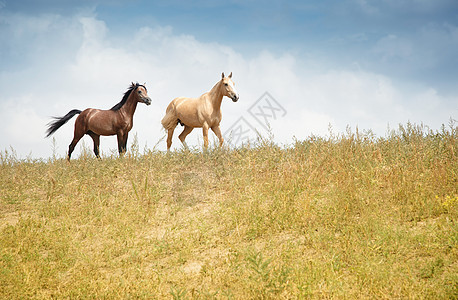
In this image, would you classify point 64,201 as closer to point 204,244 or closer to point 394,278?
point 204,244

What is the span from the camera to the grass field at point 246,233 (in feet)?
13.0

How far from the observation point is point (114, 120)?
40.2 ft

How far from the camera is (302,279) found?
3900 millimetres

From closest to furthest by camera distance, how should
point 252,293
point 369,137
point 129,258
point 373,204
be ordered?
point 252,293 → point 129,258 → point 373,204 → point 369,137

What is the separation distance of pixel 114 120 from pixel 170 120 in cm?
193

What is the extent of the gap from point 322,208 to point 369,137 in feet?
12.7

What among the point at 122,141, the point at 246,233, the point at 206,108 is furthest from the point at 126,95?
the point at 246,233

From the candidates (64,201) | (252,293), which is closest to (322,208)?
(252,293)

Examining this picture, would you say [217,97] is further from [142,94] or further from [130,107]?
[130,107]

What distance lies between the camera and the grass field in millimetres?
3977

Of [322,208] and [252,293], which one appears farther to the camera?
[322,208]

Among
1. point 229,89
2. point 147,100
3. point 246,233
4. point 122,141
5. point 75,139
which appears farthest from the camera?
point 75,139

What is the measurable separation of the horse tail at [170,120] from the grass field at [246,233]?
3880 mm

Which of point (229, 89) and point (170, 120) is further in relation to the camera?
point (170, 120)
